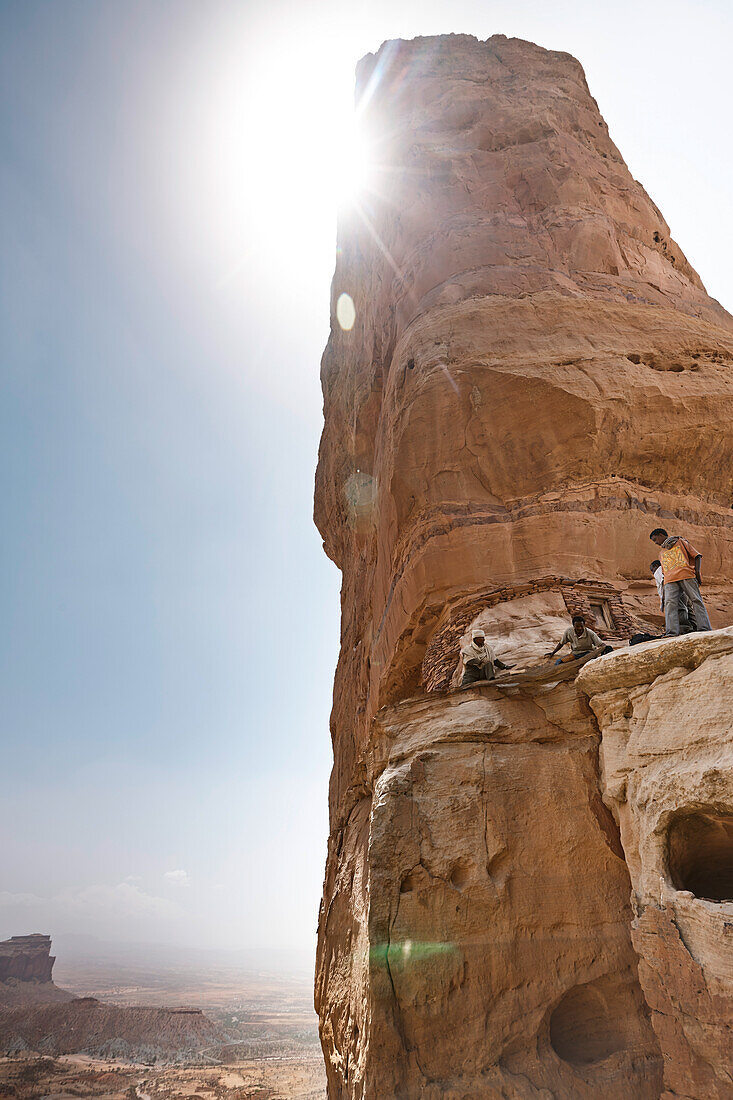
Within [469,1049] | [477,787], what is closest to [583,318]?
[477,787]

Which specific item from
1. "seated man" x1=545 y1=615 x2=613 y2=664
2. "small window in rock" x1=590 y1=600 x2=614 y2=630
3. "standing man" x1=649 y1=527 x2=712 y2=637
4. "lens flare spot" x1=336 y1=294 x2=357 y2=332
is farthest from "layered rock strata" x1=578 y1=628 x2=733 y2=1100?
"lens flare spot" x1=336 y1=294 x2=357 y2=332

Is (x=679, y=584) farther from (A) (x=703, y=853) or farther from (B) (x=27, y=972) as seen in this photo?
(B) (x=27, y=972)

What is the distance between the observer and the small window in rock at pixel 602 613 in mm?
9125

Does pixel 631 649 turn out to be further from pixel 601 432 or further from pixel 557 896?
pixel 601 432

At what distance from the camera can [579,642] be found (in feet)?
23.2

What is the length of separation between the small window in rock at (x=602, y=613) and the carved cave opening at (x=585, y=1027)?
15.4 ft

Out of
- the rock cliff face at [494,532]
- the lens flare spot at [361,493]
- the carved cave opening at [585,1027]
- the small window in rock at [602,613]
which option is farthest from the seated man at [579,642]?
the lens flare spot at [361,493]

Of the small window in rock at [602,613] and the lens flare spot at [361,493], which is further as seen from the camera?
the lens flare spot at [361,493]

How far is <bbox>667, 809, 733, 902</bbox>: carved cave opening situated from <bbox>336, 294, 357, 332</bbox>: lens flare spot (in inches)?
633

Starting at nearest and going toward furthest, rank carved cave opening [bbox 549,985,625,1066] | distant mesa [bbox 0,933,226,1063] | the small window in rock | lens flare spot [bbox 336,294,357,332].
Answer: carved cave opening [bbox 549,985,625,1066], the small window in rock, lens flare spot [bbox 336,294,357,332], distant mesa [bbox 0,933,226,1063]

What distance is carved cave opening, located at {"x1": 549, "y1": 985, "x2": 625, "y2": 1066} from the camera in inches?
202

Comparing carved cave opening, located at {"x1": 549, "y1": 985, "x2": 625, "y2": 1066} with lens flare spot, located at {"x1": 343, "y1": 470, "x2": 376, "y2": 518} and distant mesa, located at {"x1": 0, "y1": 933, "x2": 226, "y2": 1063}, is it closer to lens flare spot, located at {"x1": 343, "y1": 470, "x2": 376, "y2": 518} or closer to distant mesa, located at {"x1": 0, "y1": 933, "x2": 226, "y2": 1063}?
lens flare spot, located at {"x1": 343, "y1": 470, "x2": 376, "y2": 518}

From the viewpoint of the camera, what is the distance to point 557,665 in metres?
6.39

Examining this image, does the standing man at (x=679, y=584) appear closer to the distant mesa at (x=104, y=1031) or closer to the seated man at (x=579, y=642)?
the seated man at (x=579, y=642)
